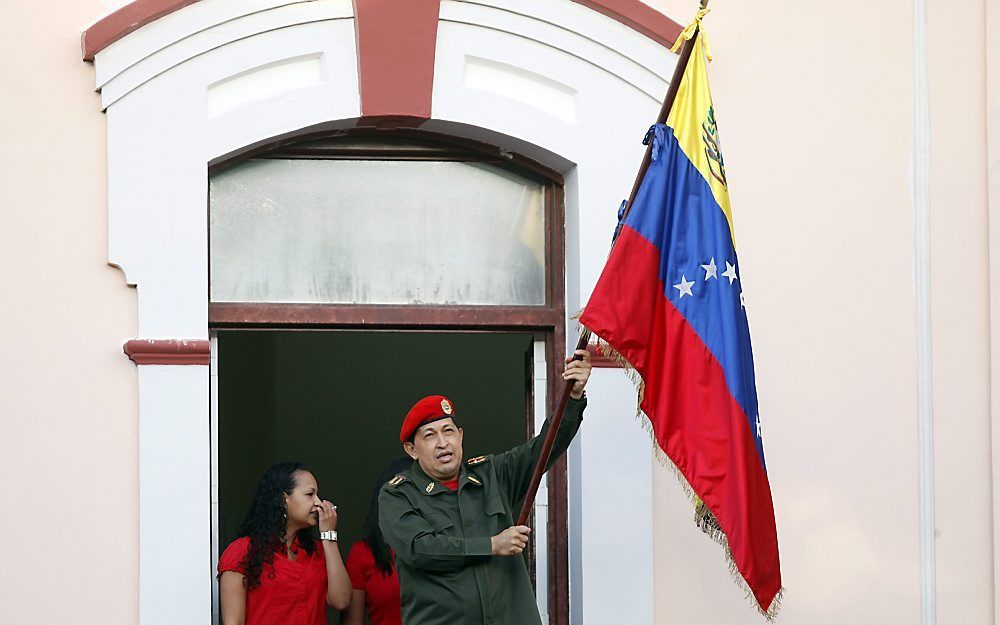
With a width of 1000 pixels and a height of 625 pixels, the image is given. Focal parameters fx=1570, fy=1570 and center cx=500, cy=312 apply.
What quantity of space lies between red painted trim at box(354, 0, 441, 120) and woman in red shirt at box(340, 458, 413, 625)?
134 cm

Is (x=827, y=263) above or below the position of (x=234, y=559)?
above

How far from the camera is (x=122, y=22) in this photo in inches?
215

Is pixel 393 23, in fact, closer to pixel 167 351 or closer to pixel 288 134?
pixel 288 134

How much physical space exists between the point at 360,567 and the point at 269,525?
0.54 meters

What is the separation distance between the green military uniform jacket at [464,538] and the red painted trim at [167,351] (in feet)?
2.66

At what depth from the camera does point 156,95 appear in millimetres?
5500

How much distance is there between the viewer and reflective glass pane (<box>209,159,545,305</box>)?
5734 millimetres

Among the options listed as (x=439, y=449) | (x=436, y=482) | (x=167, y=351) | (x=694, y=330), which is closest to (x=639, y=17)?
(x=694, y=330)

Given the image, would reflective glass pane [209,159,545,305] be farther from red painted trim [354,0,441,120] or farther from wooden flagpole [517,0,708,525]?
wooden flagpole [517,0,708,525]

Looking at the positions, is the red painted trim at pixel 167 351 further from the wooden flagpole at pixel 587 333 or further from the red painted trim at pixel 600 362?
the red painted trim at pixel 600 362

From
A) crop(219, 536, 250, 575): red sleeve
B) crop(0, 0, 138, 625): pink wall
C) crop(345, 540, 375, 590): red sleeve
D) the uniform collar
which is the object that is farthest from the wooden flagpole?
crop(0, 0, 138, 625): pink wall

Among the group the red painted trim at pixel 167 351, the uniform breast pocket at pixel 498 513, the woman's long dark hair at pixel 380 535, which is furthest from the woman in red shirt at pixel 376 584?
the red painted trim at pixel 167 351

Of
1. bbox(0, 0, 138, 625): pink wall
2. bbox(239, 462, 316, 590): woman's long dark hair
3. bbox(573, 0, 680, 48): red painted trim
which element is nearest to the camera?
bbox(0, 0, 138, 625): pink wall

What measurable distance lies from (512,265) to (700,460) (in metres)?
1.32
